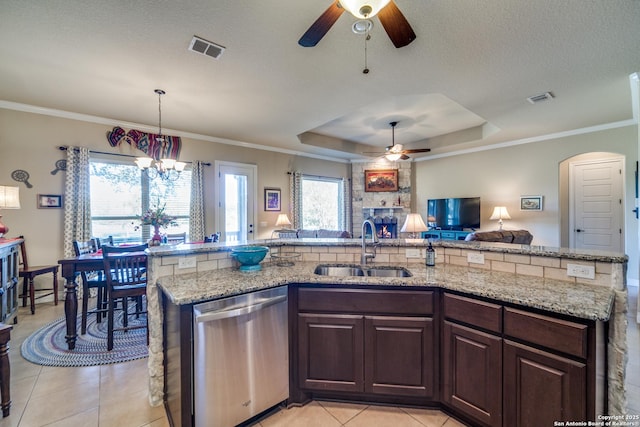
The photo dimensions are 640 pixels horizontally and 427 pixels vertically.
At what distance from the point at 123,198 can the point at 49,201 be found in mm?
887

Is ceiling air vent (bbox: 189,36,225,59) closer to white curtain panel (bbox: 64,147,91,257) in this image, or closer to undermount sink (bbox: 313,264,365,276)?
undermount sink (bbox: 313,264,365,276)

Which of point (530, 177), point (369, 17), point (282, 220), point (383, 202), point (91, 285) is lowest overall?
point (91, 285)

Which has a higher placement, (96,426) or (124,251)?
(124,251)

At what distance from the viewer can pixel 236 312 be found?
160cm

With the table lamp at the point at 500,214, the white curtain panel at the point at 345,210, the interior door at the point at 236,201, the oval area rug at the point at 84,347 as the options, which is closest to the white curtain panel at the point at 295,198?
the interior door at the point at 236,201

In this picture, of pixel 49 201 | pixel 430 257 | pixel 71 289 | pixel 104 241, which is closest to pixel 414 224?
pixel 430 257

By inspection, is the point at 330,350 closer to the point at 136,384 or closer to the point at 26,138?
the point at 136,384

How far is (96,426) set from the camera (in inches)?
69.0

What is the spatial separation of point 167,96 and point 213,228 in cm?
261

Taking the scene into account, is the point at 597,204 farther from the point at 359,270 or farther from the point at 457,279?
the point at 359,270

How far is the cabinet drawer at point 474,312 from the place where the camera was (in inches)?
59.3

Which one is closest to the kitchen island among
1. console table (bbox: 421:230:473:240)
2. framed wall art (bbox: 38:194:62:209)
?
framed wall art (bbox: 38:194:62:209)

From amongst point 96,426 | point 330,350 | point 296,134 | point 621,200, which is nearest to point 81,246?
point 96,426

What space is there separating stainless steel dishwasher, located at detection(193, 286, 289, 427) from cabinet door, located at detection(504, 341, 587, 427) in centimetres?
129
